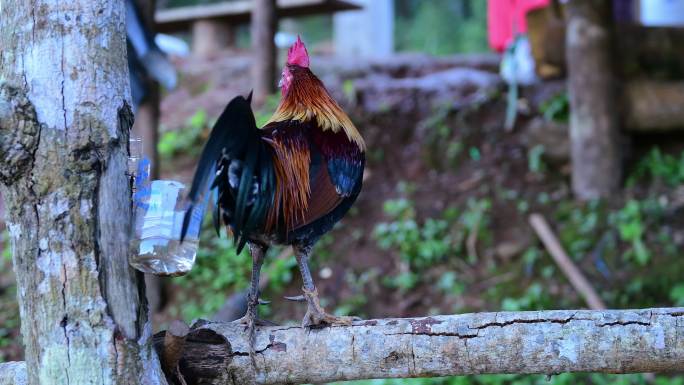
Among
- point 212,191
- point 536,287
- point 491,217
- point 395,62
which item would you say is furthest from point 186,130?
point 212,191

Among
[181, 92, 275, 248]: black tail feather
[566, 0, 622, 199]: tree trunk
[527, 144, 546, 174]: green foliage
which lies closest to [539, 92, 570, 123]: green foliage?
[527, 144, 546, 174]: green foliage

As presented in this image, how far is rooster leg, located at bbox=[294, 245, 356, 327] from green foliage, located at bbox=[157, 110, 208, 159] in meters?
4.69

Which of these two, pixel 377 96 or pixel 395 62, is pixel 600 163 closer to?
pixel 377 96

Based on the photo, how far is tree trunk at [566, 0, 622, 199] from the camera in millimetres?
5641

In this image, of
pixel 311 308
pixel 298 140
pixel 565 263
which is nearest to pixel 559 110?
pixel 565 263

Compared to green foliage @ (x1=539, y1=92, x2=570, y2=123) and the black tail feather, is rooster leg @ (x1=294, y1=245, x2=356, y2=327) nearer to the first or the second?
the black tail feather

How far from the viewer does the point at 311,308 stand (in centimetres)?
243

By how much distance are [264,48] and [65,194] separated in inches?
231

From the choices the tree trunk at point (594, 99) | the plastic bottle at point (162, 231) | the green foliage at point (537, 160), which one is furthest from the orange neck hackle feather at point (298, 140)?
the green foliage at point (537, 160)

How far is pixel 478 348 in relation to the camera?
2104mm

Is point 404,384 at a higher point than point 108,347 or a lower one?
lower

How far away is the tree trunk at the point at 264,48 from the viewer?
754 centimetres

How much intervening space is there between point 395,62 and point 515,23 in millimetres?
1985

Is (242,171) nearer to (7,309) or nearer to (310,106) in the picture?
(310,106)
